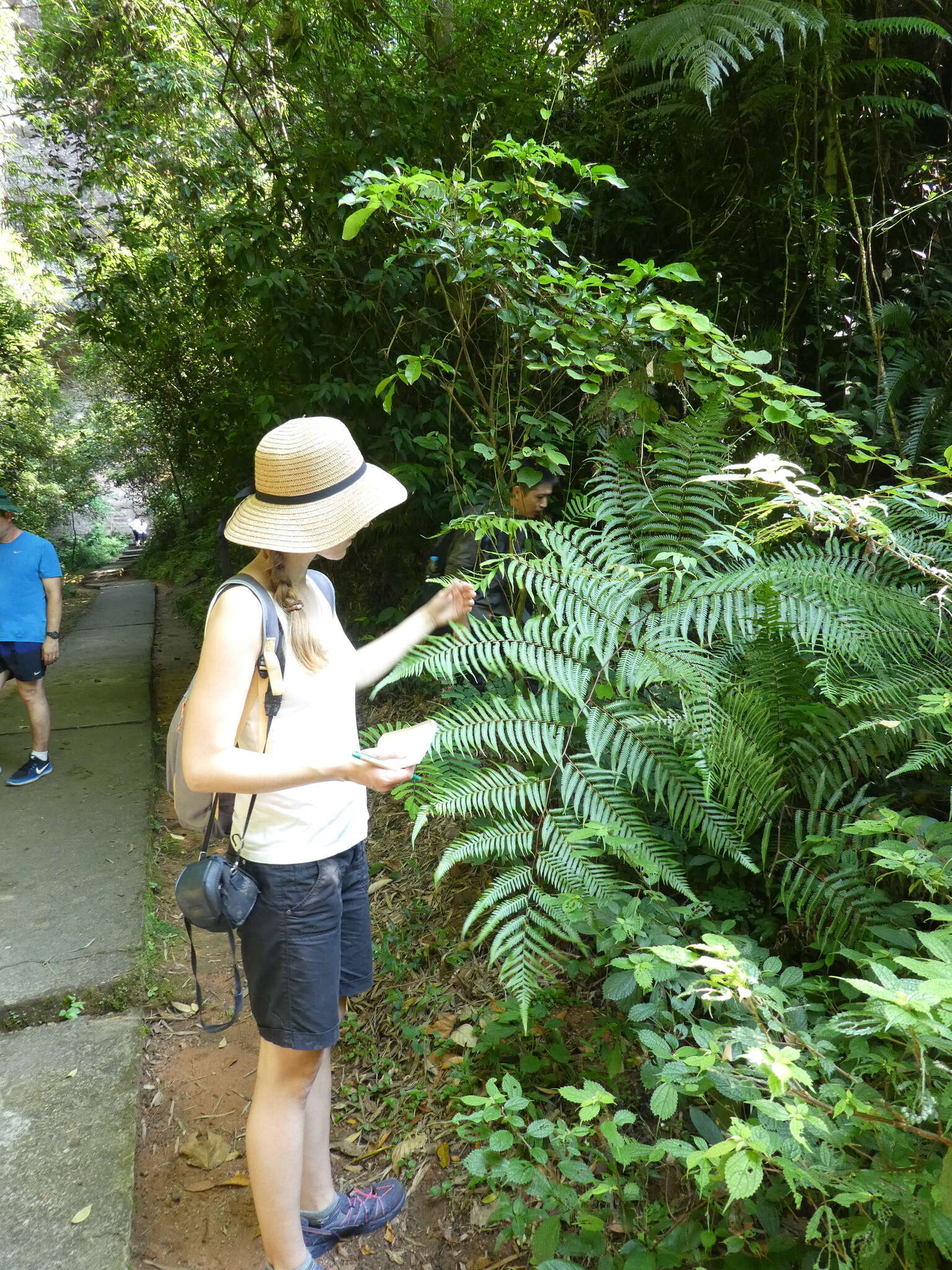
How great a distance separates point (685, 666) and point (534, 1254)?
1.34 metres

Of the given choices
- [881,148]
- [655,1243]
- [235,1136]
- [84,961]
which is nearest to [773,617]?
[655,1243]

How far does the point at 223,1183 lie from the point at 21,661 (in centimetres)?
365

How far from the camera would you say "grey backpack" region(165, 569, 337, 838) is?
165 cm

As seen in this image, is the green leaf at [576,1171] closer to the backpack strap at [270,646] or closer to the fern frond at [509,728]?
the fern frond at [509,728]

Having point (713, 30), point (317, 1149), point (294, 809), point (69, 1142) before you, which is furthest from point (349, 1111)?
point (713, 30)

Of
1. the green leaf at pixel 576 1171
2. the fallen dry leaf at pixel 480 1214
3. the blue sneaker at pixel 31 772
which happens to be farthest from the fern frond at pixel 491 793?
the blue sneaker at pixel 31 772

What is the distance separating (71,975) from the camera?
3.00 m

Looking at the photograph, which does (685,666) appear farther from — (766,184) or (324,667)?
(766,184)

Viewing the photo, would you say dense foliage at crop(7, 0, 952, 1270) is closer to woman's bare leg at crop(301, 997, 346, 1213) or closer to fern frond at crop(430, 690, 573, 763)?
fern frond at crop(430, 690, 573, 763)

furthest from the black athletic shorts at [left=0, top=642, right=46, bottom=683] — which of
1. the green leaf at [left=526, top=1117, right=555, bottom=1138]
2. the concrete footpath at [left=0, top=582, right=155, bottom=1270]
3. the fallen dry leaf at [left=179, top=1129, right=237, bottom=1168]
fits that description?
the green leaf at [left=526, top=1117, right=555, bottom=1138]

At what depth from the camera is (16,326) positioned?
10.6m

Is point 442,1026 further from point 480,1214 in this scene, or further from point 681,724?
point 681,724

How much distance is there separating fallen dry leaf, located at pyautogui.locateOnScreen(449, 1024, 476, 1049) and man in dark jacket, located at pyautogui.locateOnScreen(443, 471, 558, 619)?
4.71 feet

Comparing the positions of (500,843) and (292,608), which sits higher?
(292,608)
